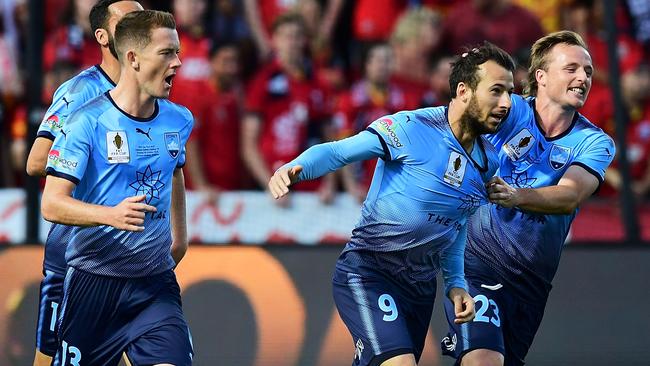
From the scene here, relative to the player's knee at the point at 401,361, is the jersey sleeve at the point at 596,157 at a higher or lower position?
higher

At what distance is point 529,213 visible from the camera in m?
6.12

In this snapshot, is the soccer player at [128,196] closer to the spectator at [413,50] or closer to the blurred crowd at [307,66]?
the blurred crowd at [307,66]

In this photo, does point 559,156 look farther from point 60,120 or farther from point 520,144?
point 60,120

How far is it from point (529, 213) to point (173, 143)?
1.92 m

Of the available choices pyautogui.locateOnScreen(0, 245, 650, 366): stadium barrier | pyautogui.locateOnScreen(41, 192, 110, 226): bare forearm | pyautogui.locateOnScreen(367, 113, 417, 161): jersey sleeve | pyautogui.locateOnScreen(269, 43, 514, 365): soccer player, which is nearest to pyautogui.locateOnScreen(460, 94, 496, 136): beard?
pyautogui.locateOnScreen(269, 43, 514, 365): soccer player

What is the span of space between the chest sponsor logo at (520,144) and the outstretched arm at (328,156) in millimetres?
871

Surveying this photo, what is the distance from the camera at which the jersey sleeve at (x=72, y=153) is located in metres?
5.02

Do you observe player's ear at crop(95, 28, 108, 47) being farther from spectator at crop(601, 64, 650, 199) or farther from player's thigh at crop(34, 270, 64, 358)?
spectator at crop(601, 64, 650, 199)

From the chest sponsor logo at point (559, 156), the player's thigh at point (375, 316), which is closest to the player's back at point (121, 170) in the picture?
the player's thigh at point (375, 316)

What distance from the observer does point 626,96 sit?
9336 mm

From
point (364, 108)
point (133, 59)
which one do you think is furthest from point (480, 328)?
point (364, 108)

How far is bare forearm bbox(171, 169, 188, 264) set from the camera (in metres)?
5.62

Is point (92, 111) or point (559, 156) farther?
point (559, 156)

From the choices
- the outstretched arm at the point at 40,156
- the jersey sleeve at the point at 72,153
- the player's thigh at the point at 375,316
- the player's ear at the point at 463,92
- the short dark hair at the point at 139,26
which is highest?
the short dark hair at the point at 139,26
